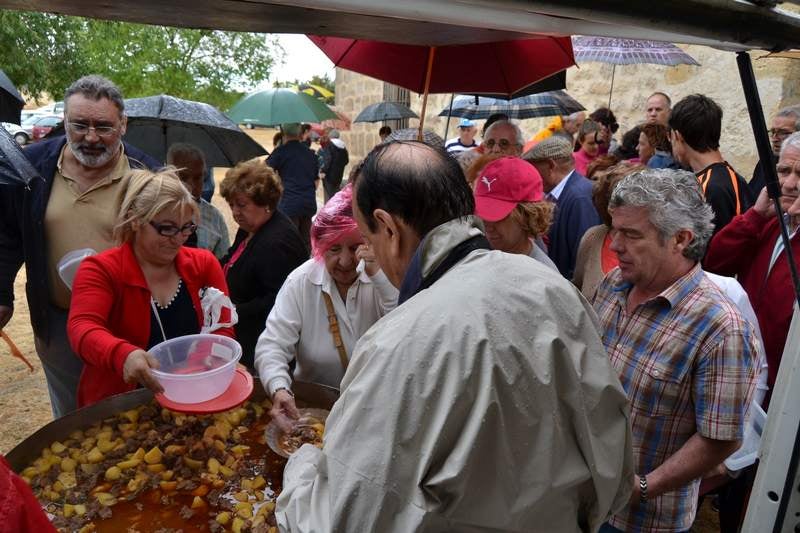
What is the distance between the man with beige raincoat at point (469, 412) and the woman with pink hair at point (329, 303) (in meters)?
1.08

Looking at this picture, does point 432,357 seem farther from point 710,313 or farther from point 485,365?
point 710,313

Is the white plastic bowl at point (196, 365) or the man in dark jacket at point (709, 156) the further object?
the man in dark jacket at point (709, 156)

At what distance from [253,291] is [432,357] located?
252 cm

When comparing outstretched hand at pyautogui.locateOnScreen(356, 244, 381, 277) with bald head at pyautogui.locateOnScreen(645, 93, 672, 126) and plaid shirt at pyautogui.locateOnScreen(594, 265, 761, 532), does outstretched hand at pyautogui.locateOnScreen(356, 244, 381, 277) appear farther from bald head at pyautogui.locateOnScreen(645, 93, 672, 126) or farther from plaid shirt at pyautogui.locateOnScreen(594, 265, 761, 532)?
bald head at pyautogui.locateOnScreen(645, 93, 672, 126)

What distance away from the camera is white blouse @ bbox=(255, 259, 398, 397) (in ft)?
7.95

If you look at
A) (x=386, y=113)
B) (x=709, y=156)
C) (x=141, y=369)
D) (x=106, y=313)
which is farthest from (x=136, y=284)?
(x=386, y=113)

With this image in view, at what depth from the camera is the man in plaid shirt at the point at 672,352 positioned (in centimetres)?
180

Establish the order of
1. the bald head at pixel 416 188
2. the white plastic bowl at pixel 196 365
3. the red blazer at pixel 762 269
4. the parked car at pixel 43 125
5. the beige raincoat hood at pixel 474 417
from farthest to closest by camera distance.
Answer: the parked car at pixel 43 125
the red blazer at pixel 762 269
the white plastic bowl at pixel 196 365
the bald head at pixel 416 188
the beige raincoat hood at pixel 474 417

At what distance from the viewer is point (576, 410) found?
1.16 metres

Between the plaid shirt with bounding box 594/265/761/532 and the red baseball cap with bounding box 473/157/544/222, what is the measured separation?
897mm

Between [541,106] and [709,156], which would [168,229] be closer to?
[709,156]

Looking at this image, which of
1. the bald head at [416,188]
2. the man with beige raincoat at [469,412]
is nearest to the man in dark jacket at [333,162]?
the bald head at [416,188]

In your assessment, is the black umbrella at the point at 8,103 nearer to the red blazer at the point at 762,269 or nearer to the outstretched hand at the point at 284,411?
the outstretched hand at the point at 284,411

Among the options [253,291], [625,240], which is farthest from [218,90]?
[625,240]
